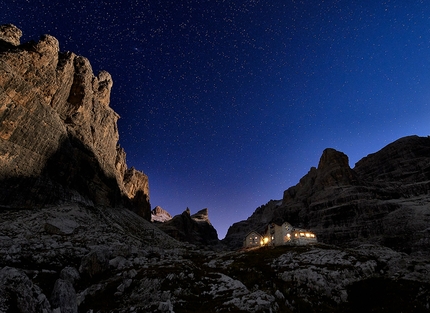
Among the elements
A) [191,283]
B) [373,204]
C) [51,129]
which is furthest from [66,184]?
[373,204]

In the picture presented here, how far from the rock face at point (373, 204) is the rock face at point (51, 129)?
123 metres

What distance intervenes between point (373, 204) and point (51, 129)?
Answer: 16516cm

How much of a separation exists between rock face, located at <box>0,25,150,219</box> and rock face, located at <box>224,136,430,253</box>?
12315 centimetres

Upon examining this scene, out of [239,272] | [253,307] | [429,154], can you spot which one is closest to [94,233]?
[239,272]

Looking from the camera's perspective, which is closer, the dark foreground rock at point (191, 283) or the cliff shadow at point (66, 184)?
the dark foreground rock at point (191, 283)

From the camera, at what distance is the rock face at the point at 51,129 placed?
66.2m

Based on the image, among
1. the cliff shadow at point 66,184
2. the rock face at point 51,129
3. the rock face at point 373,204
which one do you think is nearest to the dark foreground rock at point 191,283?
the cliff shadow at point 66,184

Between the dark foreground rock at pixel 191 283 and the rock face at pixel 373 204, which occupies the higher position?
the rock face at pixel 373 204

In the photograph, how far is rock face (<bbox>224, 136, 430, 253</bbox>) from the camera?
113 metres

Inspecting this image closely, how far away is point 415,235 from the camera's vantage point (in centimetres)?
10512

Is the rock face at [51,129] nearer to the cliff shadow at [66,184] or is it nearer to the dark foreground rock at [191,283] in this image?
the cliff shadow at [66,184]

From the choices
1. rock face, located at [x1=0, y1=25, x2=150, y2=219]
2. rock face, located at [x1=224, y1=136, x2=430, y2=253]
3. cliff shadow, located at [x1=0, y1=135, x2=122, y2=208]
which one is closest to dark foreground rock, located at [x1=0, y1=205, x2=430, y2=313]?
cliff shadow, located at [x1=0, y1=135, x2=122, y2=208]

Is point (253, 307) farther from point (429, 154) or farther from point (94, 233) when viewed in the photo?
point (429, 154)

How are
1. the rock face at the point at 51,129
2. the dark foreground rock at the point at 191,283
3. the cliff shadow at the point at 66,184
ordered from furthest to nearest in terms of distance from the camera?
1. the rock face at the point at 51,129
2. the cliff shadow at the point at 66,184
3. the dark foreground rock at the point at 191,283
